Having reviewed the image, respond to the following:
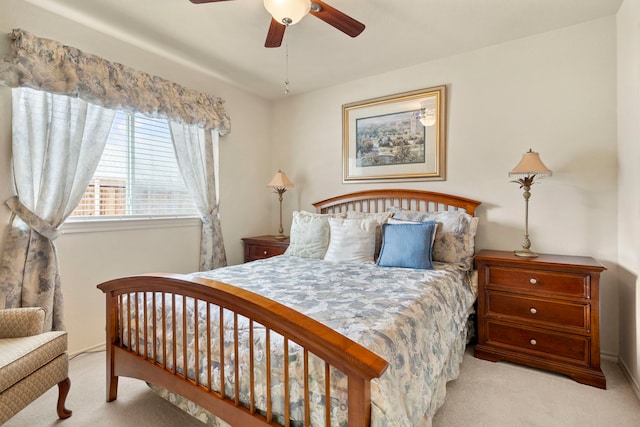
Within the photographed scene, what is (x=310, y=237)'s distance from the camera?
2904mm

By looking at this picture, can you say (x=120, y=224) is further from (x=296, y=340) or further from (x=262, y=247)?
(x=296, y=340)

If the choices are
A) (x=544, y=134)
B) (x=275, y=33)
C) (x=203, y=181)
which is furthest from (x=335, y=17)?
(x=203, y=181)

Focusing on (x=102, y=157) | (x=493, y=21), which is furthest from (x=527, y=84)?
(x=102, y=157)

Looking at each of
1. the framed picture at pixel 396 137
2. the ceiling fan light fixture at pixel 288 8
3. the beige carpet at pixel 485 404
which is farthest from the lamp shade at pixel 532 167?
the ceiling fan light fixture at pixel 288 8

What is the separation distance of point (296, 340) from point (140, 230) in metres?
2.35

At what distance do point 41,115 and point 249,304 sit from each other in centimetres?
220

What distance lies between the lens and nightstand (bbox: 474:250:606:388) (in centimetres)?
201

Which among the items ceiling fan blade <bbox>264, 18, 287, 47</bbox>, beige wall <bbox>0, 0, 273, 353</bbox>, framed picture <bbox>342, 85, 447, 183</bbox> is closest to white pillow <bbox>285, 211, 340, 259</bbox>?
framed picture <bbox>342, 85, 447, 183</bbox>

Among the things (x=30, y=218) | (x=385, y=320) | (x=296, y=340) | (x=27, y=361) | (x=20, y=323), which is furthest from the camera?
(x=30, y=218)

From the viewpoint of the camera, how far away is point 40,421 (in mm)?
1679

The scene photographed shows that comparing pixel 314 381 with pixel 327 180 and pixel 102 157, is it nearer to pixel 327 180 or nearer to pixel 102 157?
pixel 102 157

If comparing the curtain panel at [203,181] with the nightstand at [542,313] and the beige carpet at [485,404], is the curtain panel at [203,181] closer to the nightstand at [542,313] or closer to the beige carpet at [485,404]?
the beige carpet at [485,404]

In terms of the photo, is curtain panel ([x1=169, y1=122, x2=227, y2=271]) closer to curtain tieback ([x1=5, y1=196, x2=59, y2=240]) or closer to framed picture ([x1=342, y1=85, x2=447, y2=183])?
curtain tieback ([x1=5, y1=196, x2=59, y2=240])

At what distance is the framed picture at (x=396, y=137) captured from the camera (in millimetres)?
2998
